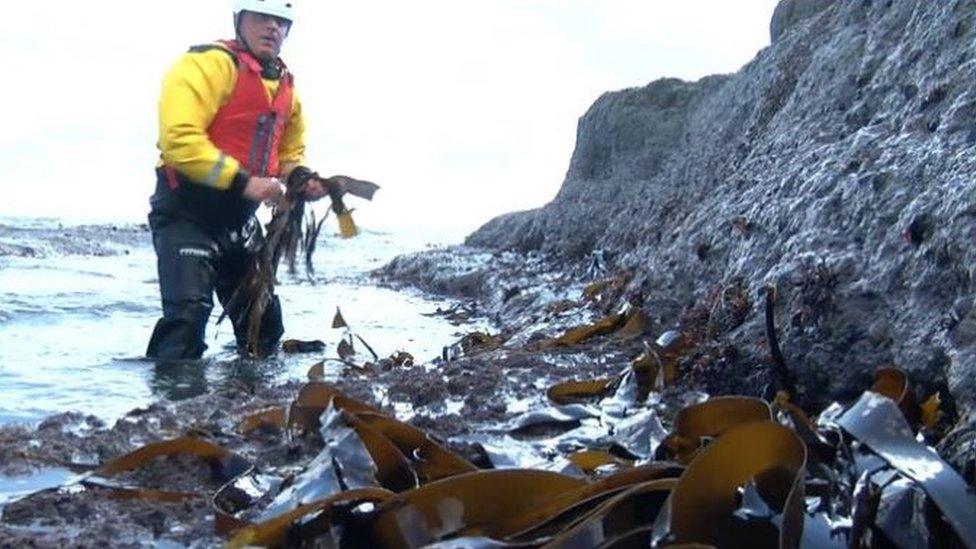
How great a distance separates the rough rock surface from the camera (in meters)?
Result: 2.58

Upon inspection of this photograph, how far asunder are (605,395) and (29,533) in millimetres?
1766

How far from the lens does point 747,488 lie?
1.71 meters

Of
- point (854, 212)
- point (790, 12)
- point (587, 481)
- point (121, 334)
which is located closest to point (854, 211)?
point (854, 212)

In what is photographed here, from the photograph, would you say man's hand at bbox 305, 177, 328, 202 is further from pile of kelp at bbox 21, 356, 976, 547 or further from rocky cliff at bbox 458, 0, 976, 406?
pile of kelp at bbox 21, 356, 976, 547

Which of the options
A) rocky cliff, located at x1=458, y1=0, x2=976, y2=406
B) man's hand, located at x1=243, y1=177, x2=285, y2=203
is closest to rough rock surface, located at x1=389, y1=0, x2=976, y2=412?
rocky cliff, located at x1=458, y1=0, x2=976, y2=406

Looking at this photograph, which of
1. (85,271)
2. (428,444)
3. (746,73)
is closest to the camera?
(428,444)

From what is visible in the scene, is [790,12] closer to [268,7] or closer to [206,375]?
[268,7]

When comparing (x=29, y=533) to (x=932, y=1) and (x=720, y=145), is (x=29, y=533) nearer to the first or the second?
(x=932, y=1)

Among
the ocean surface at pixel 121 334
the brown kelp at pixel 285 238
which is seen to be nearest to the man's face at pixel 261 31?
the brown kelp at pixel 285 238

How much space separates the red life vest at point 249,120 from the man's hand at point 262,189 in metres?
0.33

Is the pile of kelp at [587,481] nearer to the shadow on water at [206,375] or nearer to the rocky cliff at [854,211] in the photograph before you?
the rocky cliff at [854,211]

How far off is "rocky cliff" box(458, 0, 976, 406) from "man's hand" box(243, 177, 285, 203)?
195cm

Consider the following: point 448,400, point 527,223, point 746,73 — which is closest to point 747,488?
point 448,400

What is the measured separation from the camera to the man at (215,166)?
5.39m
